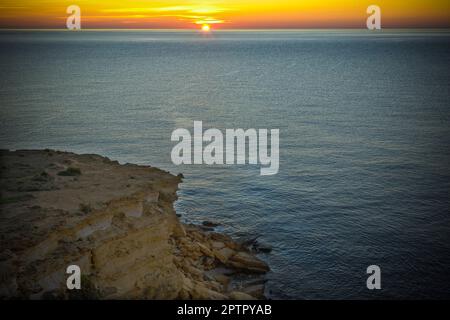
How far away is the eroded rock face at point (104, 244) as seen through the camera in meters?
29.3

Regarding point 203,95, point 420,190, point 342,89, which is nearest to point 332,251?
point 420,190

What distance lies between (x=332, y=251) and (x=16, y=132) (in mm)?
66781

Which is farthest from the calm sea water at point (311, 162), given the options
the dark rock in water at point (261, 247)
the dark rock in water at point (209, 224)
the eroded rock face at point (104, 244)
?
the eroded rock face at point (104, 244)

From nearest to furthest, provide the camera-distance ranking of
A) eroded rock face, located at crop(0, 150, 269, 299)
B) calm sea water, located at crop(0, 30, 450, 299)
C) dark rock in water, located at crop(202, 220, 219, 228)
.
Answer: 1. eroded rock face, located at crop(0, 150, 269, 299)
2. calm sea water, located at crop(0, 30, 450, 299)
3. dark rock in water, located at crop(202, 220, 219, 228)

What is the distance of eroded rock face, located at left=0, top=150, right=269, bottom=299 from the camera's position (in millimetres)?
29328

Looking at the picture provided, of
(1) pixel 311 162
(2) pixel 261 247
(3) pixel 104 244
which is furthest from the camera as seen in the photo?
(1) pixel 311 162

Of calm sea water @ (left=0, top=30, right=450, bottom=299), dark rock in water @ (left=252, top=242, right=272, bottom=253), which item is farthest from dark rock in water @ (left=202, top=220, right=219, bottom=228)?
dark rock in water @ (left=252, top=242, right=272, bottom=253)

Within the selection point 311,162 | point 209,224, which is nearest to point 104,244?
point 209,224

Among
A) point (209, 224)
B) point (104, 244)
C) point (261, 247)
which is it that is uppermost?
point (104, 244)

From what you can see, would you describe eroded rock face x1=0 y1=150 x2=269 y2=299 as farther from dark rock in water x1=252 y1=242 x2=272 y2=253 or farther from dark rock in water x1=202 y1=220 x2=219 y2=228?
dark rock in water x1=202 y1=220 x2=219 y2=228

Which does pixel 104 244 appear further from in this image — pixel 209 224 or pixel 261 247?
pixel 209 224

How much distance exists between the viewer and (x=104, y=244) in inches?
1271

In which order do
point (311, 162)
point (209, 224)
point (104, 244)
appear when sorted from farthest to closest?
point (311, 162) < point (209, 224) < point (104, 244)
